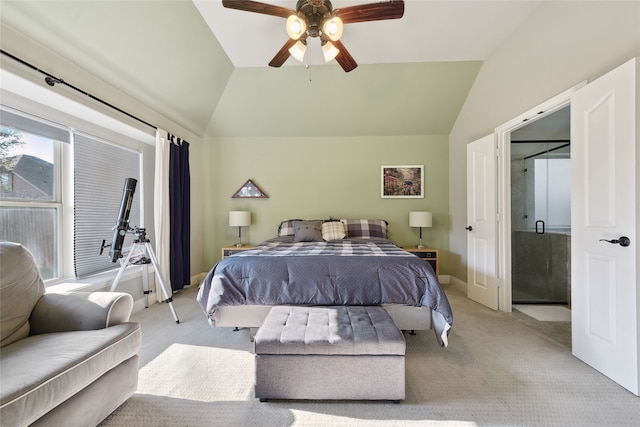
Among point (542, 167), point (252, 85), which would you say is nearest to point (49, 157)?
point (252, 85)

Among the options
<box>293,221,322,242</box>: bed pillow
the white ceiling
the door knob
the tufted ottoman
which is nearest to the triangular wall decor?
<box>293,221,322,242</box>: bed pillow

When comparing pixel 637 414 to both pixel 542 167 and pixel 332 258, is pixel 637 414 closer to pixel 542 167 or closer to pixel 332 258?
pixel 332 258

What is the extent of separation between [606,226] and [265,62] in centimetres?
366

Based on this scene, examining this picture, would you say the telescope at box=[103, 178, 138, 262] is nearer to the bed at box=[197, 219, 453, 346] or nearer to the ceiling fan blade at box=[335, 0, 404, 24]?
the bed at box=[197, 219, 453, 346]

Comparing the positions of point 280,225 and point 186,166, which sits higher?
point 186,166

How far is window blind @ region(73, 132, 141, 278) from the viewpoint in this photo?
247 centimetres

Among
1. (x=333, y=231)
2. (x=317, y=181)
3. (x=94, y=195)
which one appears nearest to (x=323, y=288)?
(x=333, y=231)

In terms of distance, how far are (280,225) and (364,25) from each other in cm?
277

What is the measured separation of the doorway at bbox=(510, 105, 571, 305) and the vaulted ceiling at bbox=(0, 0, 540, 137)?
1259 millimetres

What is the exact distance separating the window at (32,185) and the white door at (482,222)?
4.42 metres

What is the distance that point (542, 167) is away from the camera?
12.8 ft

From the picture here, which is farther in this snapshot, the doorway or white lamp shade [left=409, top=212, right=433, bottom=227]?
white lamp shade [left=409, top=212, right=433, bottom=227]

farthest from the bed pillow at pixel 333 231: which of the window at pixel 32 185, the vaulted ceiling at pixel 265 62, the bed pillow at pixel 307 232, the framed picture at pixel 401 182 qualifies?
the window at pixel 32 185

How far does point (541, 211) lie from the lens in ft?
12.8
